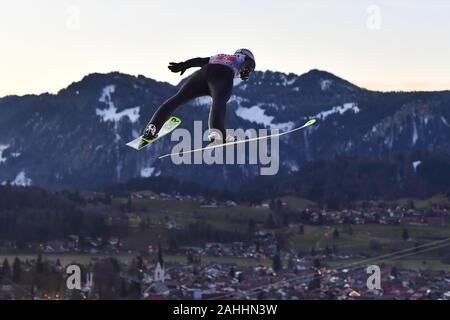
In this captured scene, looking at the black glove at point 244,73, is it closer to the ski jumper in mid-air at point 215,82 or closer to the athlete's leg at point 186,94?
the ski jumper in mid-air at point 215,82

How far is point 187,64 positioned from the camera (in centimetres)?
2642

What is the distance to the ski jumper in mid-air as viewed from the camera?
25562 mm

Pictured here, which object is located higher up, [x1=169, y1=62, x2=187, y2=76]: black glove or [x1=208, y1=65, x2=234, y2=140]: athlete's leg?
[x1=169, y1=62, x2=187, y2=76]: black glove

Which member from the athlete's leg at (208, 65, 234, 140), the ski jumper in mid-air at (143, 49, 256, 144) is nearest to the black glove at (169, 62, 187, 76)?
the ski jumper in mid-air at (143, 49, 256, 144)

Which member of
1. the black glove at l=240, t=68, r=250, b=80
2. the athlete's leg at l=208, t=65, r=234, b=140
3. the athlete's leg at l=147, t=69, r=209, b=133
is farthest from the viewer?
the athlete's leg at l=147, t=69, r=209, b=133

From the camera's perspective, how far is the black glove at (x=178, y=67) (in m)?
26.2

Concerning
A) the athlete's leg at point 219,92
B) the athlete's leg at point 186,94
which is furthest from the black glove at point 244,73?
the athlete's leg at point 186,94

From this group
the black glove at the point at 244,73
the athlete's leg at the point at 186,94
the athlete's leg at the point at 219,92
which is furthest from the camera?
the athlete's leg at the point at 186,94

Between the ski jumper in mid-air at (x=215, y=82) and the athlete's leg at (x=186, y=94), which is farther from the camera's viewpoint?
the athlete's leg at (x=186, y=94)

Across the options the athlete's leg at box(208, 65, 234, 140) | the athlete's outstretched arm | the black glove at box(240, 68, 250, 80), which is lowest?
the athlete's leg at box(208, 65, 234, 140)

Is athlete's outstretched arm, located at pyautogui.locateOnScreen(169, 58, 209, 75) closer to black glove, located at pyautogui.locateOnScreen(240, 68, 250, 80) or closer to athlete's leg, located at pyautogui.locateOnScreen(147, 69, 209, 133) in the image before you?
athlete's leg, located at pyautogui.locateOnScreen(147, 69, 209, 133)
